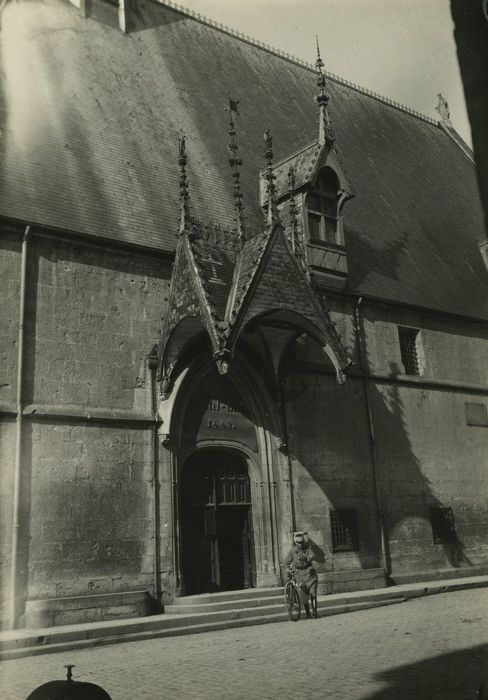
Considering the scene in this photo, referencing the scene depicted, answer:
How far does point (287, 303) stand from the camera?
1325cm

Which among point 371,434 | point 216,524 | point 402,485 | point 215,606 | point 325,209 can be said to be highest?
point 325,209

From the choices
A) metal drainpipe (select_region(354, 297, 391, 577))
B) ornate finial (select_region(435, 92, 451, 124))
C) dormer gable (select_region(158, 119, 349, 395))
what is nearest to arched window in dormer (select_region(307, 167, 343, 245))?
metal drainpipe (select_region(354, 297, 391, 577))

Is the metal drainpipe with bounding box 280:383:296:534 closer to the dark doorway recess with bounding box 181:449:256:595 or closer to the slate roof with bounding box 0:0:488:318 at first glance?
the dark doorway recess with bounding box 181:449:256:595

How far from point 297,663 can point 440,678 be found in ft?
5.53

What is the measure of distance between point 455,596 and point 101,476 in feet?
25.3

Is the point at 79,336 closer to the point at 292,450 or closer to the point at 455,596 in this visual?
the point at 292,450

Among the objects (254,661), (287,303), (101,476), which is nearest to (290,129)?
(287,303)

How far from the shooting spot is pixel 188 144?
1739 cm

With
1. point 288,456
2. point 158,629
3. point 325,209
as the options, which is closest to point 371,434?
point 288,456

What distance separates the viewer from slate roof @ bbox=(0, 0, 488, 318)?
1413 centimetres

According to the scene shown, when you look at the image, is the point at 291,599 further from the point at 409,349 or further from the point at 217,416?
the point at 409,349

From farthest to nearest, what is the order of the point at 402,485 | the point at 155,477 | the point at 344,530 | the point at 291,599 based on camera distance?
the point at 402,485 < the point at 344,530 < the point at 155,477 < the point at 291,599

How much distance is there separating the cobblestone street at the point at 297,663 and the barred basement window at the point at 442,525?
232 inches

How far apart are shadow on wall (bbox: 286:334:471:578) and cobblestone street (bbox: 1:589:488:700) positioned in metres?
4.20
